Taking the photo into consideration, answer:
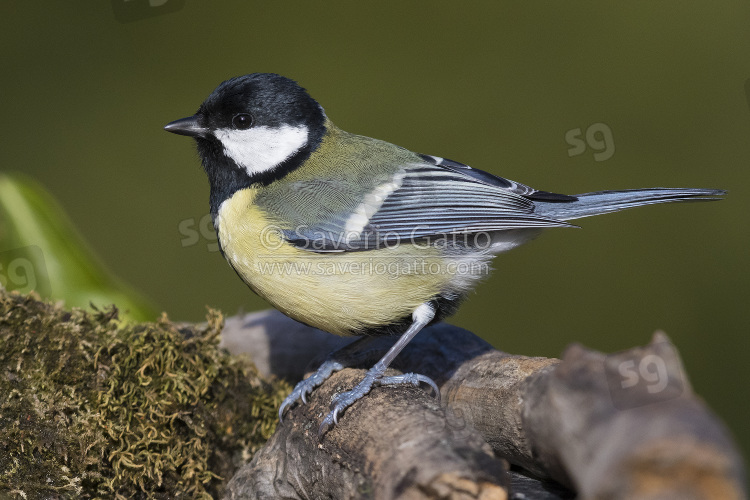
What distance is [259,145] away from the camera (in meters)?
1.73

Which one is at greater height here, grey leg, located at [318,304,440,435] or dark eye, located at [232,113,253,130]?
dark eye, located at [232,113,253,130]

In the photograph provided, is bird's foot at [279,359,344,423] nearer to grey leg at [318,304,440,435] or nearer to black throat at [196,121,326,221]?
grey leg at [318,304,440,435]

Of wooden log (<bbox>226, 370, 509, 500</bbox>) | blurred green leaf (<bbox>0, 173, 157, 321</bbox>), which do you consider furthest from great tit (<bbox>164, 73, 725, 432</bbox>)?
blurred green leaf (<bbox>0, 173, 157, 321</bbox>)

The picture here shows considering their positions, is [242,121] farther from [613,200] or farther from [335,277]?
[613,200]

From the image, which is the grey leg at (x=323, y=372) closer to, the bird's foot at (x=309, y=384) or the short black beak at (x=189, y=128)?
the bird's foot at (x=309, y=384)

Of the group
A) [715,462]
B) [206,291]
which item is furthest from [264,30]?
[715,462]

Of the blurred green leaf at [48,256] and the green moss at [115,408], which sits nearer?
the green moss at [115,408]

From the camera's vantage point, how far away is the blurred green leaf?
1950 mm

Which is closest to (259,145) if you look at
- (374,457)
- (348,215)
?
(348,215)

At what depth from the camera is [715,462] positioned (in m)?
0.73

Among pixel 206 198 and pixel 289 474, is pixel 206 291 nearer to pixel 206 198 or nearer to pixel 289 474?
pixel 206 198

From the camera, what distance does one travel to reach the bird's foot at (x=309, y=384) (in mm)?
1610

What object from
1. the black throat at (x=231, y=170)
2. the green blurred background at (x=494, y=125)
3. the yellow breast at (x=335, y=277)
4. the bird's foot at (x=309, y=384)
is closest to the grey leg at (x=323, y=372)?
the bird's foot at (x=309, y=384)

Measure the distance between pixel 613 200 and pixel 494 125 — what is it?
159 centimetres
